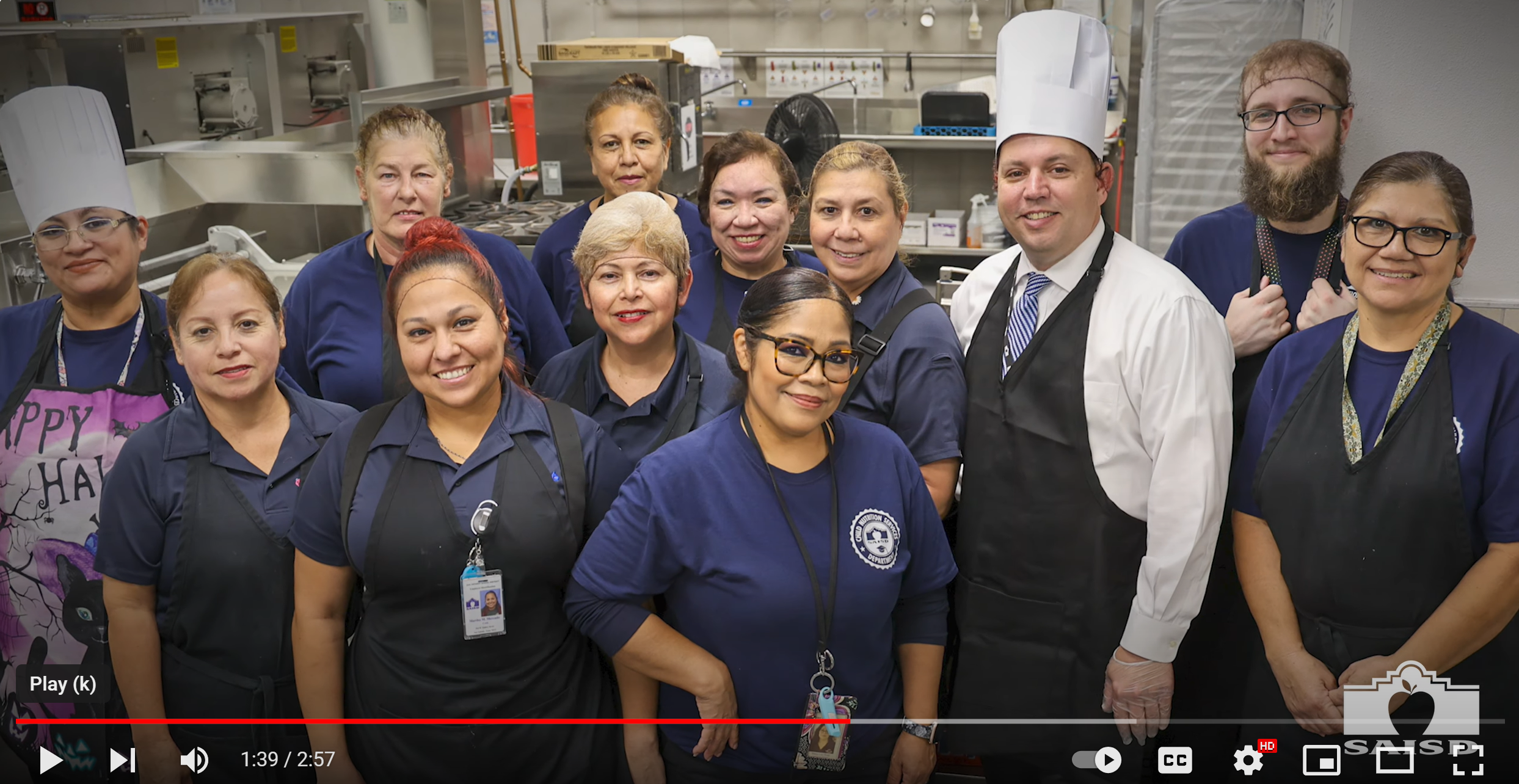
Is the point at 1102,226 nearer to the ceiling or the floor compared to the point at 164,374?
nearer to the ceiling

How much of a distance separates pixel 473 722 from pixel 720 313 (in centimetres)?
101

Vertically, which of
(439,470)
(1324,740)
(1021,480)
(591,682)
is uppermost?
(439,470)

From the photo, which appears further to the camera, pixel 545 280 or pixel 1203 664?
pixel 545 280

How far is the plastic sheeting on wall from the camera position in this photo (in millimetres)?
2785

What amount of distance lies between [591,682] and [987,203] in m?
4.29

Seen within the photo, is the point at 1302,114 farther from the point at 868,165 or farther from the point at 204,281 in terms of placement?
the point at 204,281

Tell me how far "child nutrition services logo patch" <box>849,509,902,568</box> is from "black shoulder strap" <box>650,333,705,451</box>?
42 cm

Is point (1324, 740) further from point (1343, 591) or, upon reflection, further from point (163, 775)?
point (163, 775)

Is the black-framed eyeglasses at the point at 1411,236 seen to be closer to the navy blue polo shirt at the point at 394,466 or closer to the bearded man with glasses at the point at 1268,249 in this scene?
the bearded man with glasses at the point at 1268,249

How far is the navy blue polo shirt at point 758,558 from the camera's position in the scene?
5.49ft

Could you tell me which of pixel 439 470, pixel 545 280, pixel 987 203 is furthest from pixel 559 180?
pixel 439 470

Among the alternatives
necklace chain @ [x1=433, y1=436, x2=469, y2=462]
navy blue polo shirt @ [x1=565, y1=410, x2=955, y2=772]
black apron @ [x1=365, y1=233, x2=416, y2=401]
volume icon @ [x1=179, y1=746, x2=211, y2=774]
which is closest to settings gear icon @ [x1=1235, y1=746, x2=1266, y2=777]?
navy blue polo shirt @ [x1=565, y1=410, x2=955, y2=772]

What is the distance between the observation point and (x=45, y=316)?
6.71 feet

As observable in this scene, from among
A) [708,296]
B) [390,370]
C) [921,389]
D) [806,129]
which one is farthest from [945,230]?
[390,370]
